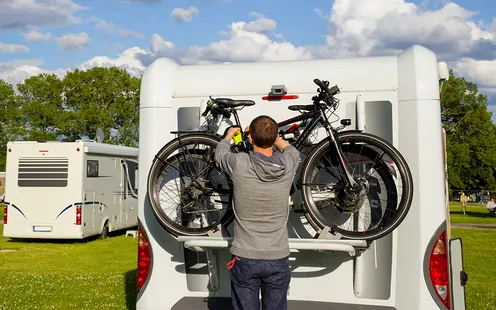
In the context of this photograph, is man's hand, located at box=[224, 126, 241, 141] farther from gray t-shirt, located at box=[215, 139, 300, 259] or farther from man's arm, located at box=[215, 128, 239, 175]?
gray t-shirt, located at box=[215, 139, 300, 259]

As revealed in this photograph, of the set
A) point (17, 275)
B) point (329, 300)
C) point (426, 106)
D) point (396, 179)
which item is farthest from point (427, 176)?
point (17, 275)

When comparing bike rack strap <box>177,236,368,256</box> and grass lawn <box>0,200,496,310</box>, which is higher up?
bike rack strap <box>177,236,368,256</box>

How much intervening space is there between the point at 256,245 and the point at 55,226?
13.2 m

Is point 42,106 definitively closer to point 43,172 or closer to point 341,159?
point 43,172

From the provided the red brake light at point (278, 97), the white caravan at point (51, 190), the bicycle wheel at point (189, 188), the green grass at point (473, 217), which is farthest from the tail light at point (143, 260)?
the green grass at point (473, 217)

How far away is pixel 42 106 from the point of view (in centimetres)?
4200

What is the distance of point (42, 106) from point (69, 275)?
34204 millimetres

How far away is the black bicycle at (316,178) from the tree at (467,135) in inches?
1532

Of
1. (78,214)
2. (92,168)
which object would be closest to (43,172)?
(92,168)

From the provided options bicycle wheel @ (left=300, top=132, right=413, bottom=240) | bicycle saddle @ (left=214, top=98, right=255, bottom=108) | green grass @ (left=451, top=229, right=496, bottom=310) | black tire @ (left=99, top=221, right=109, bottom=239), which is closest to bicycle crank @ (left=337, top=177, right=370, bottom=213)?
bicycle wheel @ (left=300, top=132, right=413, bottom=240)

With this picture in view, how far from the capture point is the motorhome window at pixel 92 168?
→ 15.9 m

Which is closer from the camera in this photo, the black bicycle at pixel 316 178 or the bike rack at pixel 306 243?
the bike rack at pixel 306 243

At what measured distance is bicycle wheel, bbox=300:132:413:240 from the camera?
12.9 ft

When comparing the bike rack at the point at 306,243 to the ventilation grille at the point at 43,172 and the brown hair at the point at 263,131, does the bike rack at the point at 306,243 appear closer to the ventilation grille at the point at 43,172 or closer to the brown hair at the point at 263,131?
the brown hair at the point at 263,131
